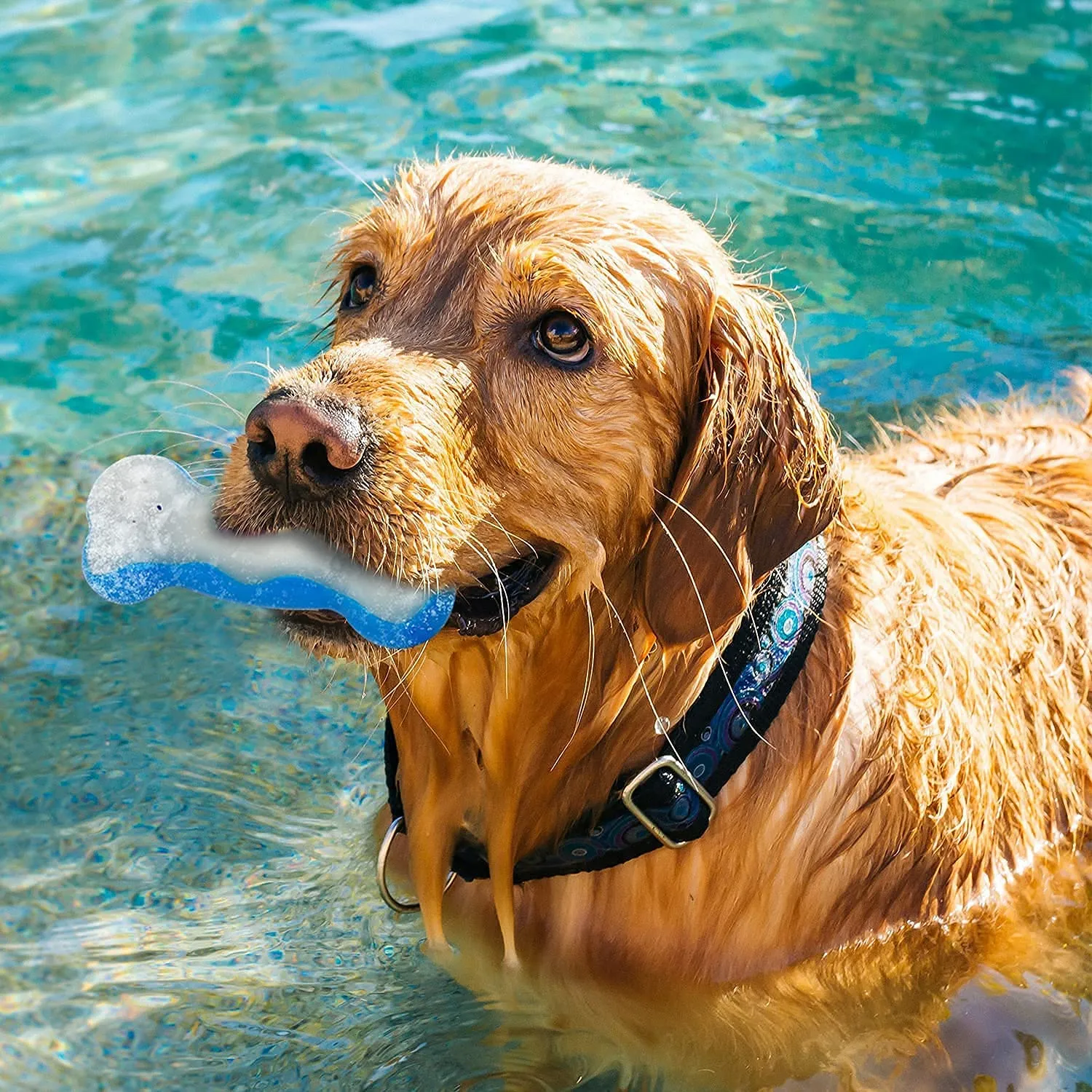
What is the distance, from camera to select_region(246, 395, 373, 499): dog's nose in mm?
2875

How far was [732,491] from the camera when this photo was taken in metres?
3.31

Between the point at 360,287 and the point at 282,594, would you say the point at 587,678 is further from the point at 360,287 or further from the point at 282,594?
the point at 360,287

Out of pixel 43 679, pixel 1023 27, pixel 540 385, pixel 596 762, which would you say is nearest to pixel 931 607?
pixel 596 762

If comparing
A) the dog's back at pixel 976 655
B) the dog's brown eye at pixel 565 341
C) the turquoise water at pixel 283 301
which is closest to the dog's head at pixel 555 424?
the dog's brown eye at pixel 565 341

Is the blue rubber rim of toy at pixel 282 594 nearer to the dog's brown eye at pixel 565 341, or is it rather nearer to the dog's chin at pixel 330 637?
the dog's chin at pixel 330 637

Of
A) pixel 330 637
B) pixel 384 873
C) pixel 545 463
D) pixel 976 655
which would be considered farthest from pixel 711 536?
pixel 384 873

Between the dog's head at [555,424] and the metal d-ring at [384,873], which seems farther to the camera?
the metal d-ring at [384,873]

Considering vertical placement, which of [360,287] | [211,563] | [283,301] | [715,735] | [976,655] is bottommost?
[283,301]

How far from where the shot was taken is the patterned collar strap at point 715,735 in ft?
11.2

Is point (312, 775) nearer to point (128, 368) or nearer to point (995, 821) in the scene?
point (995, 821)

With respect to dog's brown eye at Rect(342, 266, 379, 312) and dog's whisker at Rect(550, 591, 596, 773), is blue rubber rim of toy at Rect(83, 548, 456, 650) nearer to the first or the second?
dog's whisker at Rect(550, 591, 596, 773)

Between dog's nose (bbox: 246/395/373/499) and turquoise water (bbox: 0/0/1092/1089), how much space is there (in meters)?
0.20

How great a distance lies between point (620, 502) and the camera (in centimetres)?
330

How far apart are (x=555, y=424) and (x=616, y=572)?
0.39 meters
